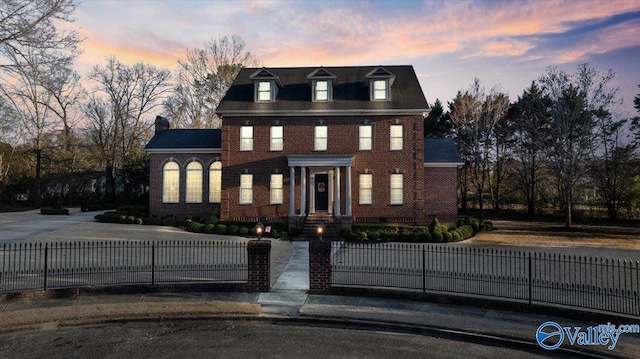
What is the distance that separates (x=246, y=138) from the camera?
88.2 ft

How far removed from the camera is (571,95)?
33.3m

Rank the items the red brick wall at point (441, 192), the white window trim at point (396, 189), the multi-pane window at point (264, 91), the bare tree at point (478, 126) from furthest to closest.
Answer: the bare tree at point (478, 126), the red brick wall at point (441, 192), the multi-pane window at point (264, 91), the white window trim at point (396, 189)

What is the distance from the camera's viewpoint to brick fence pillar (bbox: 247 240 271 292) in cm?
1140

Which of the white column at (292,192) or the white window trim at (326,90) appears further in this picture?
the white window trim at (326,90)

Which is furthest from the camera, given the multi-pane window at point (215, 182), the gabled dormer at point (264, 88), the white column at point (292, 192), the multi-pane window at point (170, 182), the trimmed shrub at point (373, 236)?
the multi-pane window at point (170, 182)

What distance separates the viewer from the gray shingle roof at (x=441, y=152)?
2719 cm

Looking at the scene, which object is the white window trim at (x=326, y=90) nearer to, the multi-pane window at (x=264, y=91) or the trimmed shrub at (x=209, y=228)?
the multi-pane window at (x=264, y=91)

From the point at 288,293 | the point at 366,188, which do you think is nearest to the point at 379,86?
the point at 366,188

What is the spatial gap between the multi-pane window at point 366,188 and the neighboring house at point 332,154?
0.07 metres

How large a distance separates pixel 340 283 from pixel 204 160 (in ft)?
66.9

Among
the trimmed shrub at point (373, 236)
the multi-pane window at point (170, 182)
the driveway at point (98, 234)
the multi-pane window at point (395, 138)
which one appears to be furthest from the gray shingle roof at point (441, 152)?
the multi-pane window at point (170, 182)

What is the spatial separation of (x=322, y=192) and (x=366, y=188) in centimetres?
314

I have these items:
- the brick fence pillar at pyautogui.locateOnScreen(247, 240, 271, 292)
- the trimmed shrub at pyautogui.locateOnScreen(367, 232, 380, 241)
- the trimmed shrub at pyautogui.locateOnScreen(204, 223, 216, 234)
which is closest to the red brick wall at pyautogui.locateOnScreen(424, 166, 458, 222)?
the trimmed shrub at pyautogui.locateOnScreen(367, 232, 380, 241)

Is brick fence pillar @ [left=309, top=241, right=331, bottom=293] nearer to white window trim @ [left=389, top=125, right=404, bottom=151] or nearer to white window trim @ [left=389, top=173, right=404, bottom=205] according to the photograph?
white window trim @ [left=389, top=173, right=404, bottom=205]
